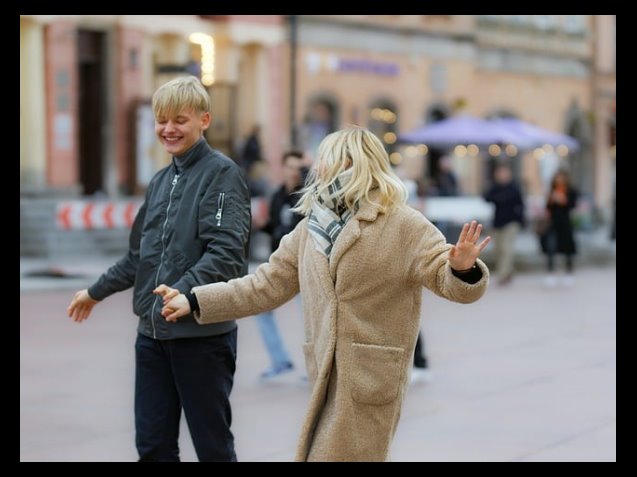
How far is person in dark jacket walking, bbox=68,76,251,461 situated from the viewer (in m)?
6.17

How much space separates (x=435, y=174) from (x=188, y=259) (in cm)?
3549

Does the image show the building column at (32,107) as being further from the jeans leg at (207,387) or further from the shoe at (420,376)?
the jeans leg at (207,387)

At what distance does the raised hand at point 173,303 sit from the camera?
5.72 m

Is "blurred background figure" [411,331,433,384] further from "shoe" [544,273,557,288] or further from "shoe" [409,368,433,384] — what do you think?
"shoe" [544,273,557,288]


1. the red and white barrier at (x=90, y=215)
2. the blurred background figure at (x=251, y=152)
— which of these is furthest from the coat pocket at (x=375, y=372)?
the blurred background figure at (x=251, y=152)

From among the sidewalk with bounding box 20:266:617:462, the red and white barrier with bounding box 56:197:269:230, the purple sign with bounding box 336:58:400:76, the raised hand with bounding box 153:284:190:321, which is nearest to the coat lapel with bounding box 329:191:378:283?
the raised hand with bounding box 153:284:190:321

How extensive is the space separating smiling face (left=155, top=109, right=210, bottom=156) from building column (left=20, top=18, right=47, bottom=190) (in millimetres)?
21429

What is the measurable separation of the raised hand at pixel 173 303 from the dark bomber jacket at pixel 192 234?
0.27 metres

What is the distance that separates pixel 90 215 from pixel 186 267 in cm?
1963

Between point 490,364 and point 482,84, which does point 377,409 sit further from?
point 482,84

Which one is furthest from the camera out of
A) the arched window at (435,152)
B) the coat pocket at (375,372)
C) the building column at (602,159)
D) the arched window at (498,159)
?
the building column at (602,159)

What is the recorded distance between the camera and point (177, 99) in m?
6.21

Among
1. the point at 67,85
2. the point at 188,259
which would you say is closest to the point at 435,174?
the point at 67,85

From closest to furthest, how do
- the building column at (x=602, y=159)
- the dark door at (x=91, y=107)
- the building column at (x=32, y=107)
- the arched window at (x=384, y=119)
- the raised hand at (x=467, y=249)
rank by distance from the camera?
1. the raised hand at (x=467, y=249)
2. the building column at (x=32, y=107)
3. the dark door at (x=91, y=107)
4. the arched window at (x=384, y=119)
5. the building column at (x=602, y=159)
